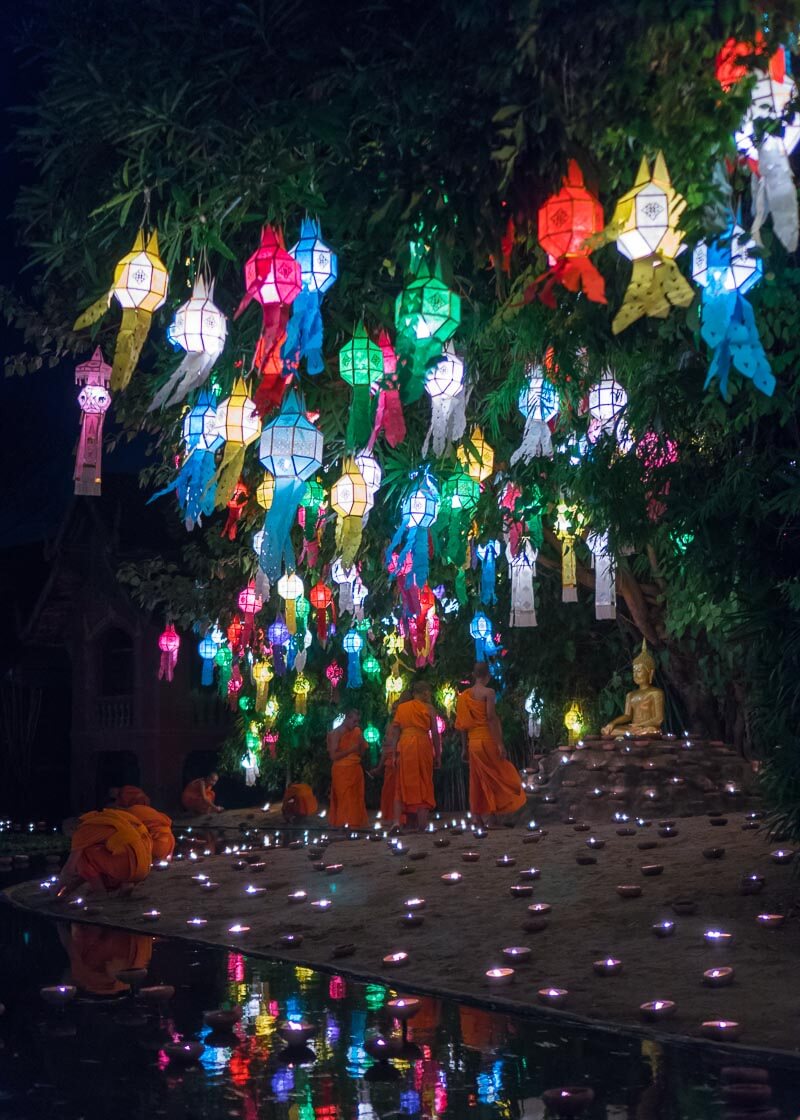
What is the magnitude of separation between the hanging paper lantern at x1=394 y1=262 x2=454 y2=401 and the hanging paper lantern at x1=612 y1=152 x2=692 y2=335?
34.5 inches

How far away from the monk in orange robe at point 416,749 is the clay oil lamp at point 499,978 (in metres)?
8.60

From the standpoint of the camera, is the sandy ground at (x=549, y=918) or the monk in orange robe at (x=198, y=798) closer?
the sandy ground at (x=549, y=918)

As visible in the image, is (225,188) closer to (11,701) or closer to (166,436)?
(166,436)

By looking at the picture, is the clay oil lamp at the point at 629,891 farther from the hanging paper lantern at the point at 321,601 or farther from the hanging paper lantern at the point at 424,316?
the hanging paper lantern at the point at 321,601

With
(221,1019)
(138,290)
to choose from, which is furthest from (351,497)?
(221,1019)

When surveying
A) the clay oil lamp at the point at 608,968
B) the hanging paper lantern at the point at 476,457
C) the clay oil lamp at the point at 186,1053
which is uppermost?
the hanging paper lantern at the point at 476,457

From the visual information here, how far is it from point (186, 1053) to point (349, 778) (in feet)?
39.1

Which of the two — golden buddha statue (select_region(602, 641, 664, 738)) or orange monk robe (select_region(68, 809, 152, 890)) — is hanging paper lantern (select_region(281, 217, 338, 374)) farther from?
golden buddha statue (select_region(602, 641, 664, 738))

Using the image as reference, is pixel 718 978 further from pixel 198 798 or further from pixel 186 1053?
pixel 198 798

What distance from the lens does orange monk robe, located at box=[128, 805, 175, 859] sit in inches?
462

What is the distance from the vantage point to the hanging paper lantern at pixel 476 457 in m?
9.99

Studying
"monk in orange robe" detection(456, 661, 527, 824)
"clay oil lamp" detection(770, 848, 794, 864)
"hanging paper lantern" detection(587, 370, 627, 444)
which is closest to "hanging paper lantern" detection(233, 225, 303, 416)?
"hanging paper lantern" detection(587, 370, 627, 444)

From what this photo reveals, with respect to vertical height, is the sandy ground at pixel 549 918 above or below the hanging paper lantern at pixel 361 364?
below

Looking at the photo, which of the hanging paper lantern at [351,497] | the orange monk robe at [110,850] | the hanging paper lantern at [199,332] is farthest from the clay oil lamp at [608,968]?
the orange monk robe at [110,850]
